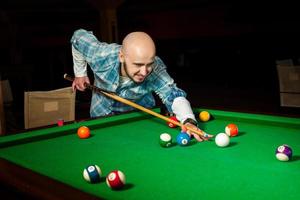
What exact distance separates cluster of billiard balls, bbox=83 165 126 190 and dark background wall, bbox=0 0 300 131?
4.60 meters

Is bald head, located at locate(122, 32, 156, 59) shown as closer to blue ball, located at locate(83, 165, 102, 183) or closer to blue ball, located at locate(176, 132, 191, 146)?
blue ball, located at locate(176, 132, 191, 146)

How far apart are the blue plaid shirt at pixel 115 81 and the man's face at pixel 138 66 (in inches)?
8.6

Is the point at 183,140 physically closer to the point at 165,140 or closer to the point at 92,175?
the point at 165,140

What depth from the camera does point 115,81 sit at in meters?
2.47

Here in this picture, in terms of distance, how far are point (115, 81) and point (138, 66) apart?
0.36 meters

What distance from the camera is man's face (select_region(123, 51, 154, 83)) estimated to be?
2.12 meters

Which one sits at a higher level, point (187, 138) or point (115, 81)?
point (115, 81)

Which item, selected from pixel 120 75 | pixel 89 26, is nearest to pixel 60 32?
pixel 89 26

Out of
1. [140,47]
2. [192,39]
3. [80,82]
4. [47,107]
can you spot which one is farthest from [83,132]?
[192,39]

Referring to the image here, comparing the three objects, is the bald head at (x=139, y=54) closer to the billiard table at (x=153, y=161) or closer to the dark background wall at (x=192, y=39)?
the billiard table at (x=153, y=161)

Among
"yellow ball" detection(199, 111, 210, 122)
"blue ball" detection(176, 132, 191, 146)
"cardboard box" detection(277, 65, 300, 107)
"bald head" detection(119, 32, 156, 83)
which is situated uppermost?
"bald head" detection(119, 32, 156, 83)

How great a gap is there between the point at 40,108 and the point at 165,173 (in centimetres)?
185

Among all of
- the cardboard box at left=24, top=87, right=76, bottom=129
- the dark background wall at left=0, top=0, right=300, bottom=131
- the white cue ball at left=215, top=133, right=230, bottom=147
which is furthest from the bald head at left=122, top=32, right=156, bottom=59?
the dark background wall at left=0, top=0, right=300, bottom=131

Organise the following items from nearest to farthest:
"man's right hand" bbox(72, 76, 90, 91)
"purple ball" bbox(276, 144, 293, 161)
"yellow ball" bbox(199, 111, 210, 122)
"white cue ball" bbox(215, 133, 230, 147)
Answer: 1. "purple ball" bbox(276, 144, 293, 161)
2. "white cue ball" bbox(215, 133, 230, 147)
3. "yellow ball" bbox(199, 111, 210, 122)
4. "man's right hand" bbox(72, 76, 90, 91)
